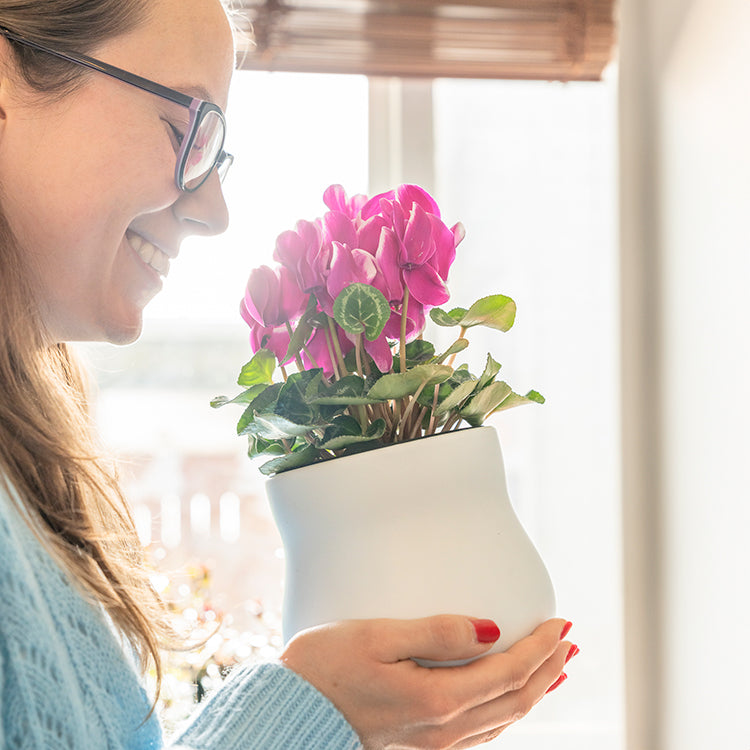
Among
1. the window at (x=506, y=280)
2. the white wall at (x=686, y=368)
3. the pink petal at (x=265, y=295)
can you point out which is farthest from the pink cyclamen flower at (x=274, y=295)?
the window at (x=506, y=280)

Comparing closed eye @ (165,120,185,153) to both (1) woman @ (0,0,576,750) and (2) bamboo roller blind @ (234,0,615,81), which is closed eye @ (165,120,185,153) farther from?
(2) bamboo roller blind @ (234,0,615,81)

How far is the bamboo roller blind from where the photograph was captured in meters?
1.21

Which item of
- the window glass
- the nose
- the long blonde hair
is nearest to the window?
the window glass

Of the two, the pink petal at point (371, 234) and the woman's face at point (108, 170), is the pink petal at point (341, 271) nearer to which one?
the pink petal at point (371, 234)

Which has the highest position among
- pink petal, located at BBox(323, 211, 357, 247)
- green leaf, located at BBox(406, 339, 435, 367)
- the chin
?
pink petal, located at BBox(323, 211, 357, 247)

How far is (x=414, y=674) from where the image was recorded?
556 millimetres

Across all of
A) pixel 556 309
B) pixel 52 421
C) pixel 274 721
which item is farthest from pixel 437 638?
pixel 556 309

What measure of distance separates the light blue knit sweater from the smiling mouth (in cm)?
25

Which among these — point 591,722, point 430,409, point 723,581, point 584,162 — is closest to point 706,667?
point 723,581

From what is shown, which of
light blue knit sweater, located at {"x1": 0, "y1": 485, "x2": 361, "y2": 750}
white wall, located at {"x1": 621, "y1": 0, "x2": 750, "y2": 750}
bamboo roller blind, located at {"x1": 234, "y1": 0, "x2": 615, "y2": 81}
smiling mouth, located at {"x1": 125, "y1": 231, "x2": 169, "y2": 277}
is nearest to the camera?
light blue knit sweater, located at {"x1": 0, "y1": 485, "x2": 361, "y2": 750}

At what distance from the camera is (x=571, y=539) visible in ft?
4.28

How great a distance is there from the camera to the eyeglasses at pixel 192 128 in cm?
66

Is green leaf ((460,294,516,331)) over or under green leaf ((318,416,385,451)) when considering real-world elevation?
over

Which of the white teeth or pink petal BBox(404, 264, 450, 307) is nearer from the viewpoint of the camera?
pink petal BBox(404, 264, 450, 307)
